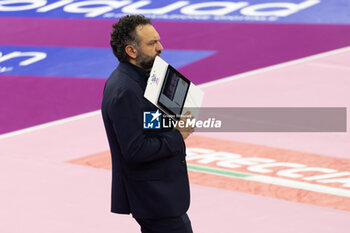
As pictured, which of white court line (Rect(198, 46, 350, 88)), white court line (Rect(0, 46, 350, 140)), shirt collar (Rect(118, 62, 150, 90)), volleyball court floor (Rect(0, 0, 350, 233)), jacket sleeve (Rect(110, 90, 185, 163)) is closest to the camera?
jacket sleeve (Rect(110, 90, 185, 163))

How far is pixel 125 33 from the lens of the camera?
12.8 feet

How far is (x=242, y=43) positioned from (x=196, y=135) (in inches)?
179

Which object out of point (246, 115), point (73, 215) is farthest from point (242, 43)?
point (73, 215)

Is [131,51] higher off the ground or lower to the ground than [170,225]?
higher

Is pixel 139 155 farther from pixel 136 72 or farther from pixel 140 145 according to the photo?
pixel 136 72

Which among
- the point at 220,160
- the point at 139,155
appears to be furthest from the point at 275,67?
the point at 139,155

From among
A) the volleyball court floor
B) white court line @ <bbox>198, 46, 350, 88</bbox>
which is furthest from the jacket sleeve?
white court line @ <bbox>198, 46, 350, 88</bbox>

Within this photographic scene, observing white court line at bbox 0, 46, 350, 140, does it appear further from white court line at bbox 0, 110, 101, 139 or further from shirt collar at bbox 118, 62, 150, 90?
shirt collar at bbox 118, 62, 150, 90

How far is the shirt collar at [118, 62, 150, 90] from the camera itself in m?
3.89

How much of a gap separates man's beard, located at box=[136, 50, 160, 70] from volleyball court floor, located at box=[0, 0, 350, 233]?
9.15 ft

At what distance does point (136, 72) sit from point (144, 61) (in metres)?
0.07

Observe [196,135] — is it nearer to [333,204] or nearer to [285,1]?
[333,204]

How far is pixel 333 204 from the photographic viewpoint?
690 cm

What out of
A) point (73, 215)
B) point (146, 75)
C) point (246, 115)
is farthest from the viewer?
point (246, 115)
